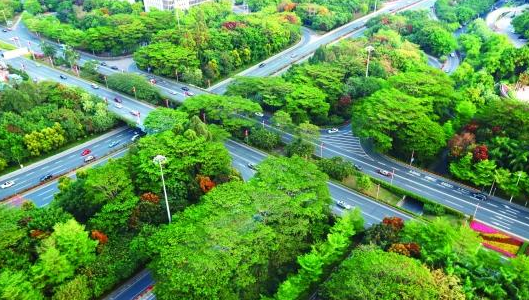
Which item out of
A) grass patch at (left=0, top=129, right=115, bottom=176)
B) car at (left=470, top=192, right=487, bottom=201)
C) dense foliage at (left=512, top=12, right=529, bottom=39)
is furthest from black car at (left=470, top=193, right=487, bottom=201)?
dense foliage at (left=512, top=12, right=529, bottom=39)

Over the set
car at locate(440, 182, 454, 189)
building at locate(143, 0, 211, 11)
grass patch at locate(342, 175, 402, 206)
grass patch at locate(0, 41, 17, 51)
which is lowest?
grass patch at locate(342, 175, 402, 206)

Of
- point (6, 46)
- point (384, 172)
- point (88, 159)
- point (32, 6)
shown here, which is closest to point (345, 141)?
point (384, 172)

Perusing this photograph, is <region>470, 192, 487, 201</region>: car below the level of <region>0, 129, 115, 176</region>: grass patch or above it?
above

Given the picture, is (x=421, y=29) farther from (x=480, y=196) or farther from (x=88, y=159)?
(x=88, y=159)

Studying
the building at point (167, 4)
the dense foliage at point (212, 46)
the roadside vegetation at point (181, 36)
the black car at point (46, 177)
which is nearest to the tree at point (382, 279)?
the black car at point (46, 177)

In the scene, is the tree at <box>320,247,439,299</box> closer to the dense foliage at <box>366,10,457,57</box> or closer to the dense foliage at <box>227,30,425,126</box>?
the dense foliage at <box>227,30,425,126</box>

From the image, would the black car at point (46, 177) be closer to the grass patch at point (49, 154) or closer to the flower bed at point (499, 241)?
the grass patch at point (49, 154)

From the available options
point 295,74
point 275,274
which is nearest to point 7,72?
point 295,74
